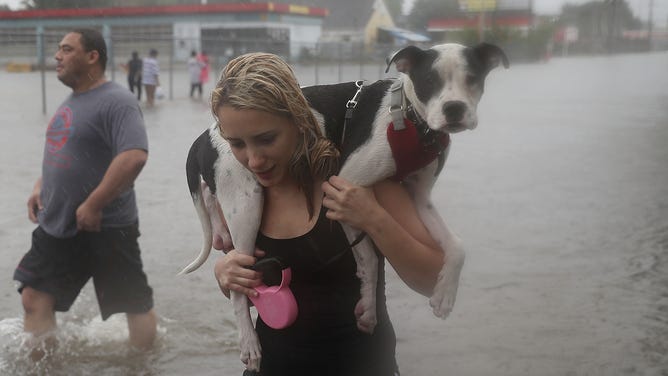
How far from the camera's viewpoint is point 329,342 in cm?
227

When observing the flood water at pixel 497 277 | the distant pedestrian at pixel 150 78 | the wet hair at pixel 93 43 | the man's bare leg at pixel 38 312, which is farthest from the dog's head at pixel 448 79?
the distant pedestrian at pixel 150 78

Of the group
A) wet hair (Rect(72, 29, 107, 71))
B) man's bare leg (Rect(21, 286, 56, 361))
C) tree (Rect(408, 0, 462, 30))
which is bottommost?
man's bare leg (Rect(21, 286, 56, 361))

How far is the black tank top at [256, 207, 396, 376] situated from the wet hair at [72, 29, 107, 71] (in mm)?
2607

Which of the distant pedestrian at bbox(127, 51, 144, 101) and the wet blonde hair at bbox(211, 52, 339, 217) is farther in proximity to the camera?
the distant pedestrian at bbox(127, 51, 144, 101)

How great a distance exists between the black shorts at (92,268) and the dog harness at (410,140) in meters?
2.47

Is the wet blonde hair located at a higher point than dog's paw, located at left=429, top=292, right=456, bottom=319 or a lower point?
higher

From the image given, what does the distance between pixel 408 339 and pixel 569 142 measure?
918cm

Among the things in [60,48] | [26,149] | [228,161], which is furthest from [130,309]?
[26,149]

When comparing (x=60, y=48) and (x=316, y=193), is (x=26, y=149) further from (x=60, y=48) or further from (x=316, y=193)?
(x=316, y=193)

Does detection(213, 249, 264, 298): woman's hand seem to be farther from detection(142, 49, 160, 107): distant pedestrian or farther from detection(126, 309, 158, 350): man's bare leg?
detection(142, 49, 160, 107): distant pedestrian

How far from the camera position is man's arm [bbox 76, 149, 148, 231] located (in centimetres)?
414

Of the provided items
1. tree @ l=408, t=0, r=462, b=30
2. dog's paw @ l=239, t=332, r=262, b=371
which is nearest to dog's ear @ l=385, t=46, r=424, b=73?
dog's paw @ l=239, t=332, r=262, b=371

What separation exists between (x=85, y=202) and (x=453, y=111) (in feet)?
8.40

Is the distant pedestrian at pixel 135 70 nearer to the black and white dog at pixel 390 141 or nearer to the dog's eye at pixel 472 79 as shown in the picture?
the black and white dog at pixel 390 141
